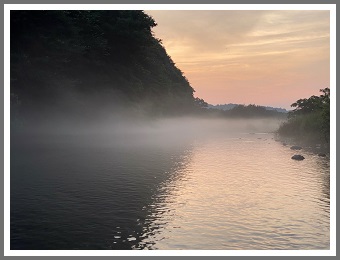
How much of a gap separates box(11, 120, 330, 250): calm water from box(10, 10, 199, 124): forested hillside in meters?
19.2

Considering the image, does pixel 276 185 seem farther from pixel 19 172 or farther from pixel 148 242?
pixel 19 172

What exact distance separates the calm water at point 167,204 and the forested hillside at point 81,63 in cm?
1924

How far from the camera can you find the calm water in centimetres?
1819

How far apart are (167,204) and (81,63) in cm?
5837

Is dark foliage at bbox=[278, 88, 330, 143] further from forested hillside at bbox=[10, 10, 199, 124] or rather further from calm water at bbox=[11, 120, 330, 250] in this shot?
forested hillside at bbox=[10, 10, 199, 124]

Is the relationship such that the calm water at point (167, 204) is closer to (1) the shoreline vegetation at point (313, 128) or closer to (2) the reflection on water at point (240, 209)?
(2) the reflection on water at point (240, 209)

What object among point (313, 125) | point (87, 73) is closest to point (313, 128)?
point (313, 125)

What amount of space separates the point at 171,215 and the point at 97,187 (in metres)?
8.92

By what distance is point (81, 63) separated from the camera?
78.1 meters

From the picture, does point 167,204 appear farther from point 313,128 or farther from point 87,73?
point 87,73

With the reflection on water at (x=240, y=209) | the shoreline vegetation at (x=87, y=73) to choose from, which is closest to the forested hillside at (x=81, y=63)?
the shoreline vegetation at (x=87, y=73)

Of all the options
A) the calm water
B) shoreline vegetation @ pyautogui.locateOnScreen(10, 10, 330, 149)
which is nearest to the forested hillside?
shoreline vegetation @ pyautogui.locateOnScreen(10, 10, 330, 149)

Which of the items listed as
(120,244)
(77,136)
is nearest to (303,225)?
(120,244)

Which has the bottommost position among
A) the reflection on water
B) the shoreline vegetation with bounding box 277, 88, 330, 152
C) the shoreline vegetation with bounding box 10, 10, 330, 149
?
the reflection on water
